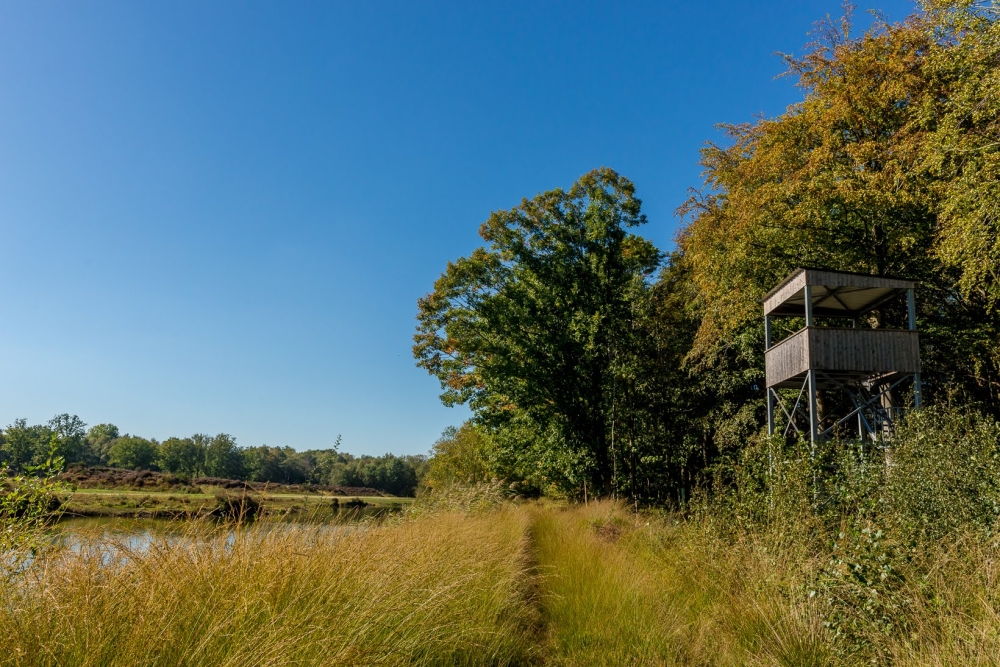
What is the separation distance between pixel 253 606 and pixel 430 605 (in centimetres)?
119

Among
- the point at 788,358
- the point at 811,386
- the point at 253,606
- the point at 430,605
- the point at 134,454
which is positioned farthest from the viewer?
the point at 134,454

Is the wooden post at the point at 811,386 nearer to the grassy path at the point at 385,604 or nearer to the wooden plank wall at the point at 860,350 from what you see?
the wooden plank wall at the point at 860,350

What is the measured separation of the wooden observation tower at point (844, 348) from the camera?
45.3ft

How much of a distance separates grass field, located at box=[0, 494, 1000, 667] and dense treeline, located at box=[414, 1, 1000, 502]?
28.1ft

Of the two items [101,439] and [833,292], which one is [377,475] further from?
[833,292]

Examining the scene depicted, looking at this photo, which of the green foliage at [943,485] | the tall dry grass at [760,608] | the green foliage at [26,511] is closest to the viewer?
the green foliage at [26,511]

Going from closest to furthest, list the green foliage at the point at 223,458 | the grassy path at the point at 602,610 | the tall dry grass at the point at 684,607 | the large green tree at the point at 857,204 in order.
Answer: the tall dry grass at the point at 684,607 < the grassy path at the point at 602,610 < the large green tree at the point at 857,204 < the green foliage at the point at 223,458

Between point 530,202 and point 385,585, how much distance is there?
68.6 ft

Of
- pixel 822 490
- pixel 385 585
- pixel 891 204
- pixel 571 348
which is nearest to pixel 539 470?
pixel 571 348

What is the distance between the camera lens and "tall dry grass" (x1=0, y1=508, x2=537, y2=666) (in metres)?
2.45

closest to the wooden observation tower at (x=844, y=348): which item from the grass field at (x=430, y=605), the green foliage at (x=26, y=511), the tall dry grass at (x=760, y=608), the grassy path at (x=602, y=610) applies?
the grassy path at (x=602, y=610)

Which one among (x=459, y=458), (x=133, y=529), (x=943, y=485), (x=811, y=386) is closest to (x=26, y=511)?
(x=133, y=529)

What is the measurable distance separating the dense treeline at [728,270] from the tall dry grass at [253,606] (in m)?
10.9

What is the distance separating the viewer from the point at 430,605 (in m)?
3.99
